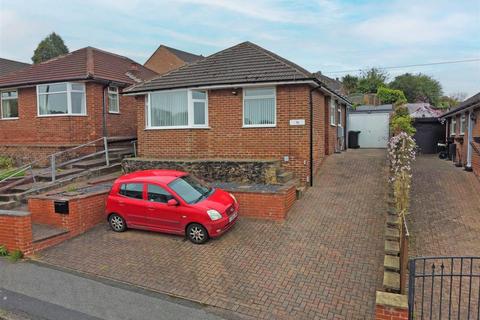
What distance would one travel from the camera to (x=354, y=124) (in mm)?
21234

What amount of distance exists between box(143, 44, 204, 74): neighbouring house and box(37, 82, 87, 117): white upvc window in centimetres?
2046

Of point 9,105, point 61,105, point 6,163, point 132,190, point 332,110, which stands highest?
point 9,105

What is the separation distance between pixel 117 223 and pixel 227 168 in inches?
150

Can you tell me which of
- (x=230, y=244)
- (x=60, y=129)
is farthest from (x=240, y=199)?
Answer: (x=60, y=129)

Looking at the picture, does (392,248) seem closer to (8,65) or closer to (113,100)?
(113,100)

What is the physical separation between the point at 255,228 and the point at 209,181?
10.8 feet

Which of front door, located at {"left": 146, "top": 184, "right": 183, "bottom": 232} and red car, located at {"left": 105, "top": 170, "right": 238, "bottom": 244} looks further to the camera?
front door, located at {"left": 146, "top": 184, "right": 183, "bottom": 232}

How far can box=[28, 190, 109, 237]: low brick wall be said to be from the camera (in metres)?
8.05

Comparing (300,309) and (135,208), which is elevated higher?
(135,208)

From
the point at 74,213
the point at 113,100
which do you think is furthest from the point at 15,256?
the point at 113,100

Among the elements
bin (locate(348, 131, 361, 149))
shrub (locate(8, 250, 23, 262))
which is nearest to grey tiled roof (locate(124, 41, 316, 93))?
shrub (locate(8, 250, 23, 262))

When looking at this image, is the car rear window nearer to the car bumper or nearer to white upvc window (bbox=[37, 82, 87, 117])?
the car bumper

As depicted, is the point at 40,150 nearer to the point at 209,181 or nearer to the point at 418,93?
the point at 209,181

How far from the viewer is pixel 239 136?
38.1ft
